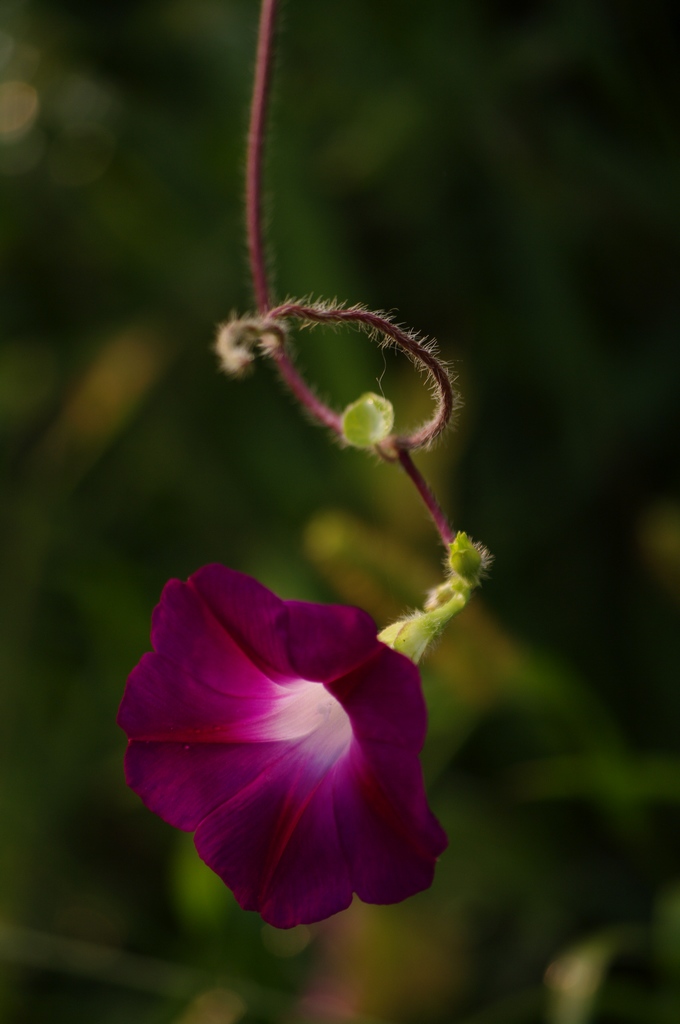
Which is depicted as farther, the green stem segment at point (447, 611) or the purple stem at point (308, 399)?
the purple stem at point (308, 399)

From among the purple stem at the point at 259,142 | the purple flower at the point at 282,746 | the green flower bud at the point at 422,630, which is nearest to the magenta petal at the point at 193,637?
the purple flower at the point at 282,746

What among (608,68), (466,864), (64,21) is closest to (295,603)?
(608,68)

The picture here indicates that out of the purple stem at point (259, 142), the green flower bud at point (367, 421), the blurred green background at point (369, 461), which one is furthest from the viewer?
the blurred green background at point (369, 461)

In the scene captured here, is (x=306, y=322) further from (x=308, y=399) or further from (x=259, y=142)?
(x=259, y=142)

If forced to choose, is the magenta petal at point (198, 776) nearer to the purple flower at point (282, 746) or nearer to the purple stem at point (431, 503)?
the purple flower at point (282, 746)

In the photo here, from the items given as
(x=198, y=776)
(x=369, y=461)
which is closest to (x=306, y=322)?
(x=198, y=776)

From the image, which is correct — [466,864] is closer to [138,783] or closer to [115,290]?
[138,783]

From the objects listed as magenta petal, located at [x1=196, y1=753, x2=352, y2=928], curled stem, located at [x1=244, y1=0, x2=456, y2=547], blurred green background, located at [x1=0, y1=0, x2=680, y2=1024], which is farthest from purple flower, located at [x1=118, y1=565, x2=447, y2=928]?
blurred green background, located at [x1=0, y1=0, x2=680, y2=1024]
